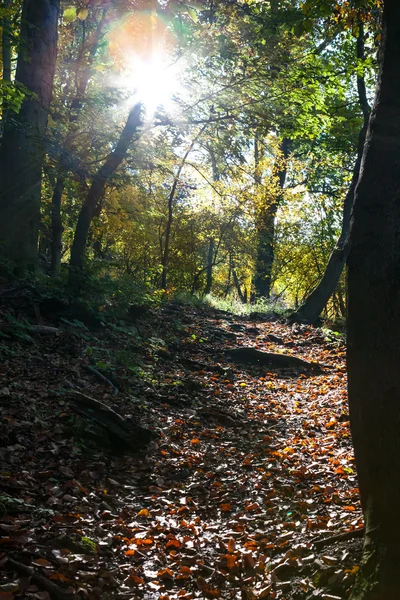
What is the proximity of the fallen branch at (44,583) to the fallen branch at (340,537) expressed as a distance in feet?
5.54

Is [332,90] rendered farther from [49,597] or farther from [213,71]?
[49,597]

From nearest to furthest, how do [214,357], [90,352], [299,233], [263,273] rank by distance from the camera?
1. [90,352]
2. [214,357]
3. [263,273]
4. [299,233]

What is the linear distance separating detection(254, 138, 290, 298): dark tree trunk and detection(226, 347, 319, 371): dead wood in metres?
12.7

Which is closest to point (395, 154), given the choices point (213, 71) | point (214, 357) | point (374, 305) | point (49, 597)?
point (374, 305)

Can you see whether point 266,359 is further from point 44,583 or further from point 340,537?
point 44,583

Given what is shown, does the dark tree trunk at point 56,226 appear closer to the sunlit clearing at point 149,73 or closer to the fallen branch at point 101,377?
the sunlit clearing at point 149,73

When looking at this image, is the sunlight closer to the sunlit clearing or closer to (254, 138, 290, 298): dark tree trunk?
the sunlit clearing

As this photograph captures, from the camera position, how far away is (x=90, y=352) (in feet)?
26.9

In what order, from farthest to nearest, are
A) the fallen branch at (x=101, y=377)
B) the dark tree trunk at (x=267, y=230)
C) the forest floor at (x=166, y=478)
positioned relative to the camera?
the dark tree trunk at (x=267, y=230)
the fallen branch at (x=101, y=377)
the forest floor at (x=166, y=478)

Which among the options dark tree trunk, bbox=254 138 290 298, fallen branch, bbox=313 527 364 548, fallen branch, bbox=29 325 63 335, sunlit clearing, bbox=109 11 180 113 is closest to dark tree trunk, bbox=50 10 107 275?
sunlit clearing, bbox=109 11 180 113

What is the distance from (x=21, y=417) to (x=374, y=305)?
4162mm

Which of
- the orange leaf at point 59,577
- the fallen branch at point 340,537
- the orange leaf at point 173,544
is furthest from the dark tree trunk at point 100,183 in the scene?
the fallen branch at point 340,537

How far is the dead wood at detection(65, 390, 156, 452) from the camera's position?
5.79 m

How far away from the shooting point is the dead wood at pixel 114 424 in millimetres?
5785
